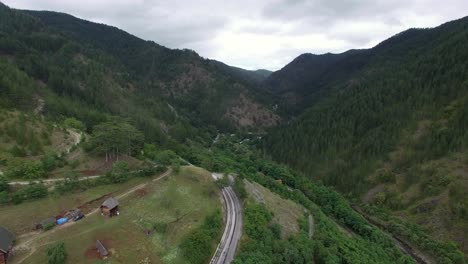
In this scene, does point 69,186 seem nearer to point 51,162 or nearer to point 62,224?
point 51,162

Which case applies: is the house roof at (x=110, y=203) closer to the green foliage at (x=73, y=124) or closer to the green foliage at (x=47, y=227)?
the green foliage at (x=47, y=227)

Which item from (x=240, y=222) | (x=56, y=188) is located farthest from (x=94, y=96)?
(x=240, y=222)

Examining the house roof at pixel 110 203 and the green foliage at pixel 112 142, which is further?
the green foliage at pixel 112 142

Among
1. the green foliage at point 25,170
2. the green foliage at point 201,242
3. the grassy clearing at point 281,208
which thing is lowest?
the grassy clearing at point 281,208

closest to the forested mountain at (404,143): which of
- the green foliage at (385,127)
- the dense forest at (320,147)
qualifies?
the green foliage at (385,127)

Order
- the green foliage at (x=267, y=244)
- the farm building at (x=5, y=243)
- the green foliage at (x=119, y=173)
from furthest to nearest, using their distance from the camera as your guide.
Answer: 1. the green foliage at (x=119, y=173)
2. the green foliage at (x=267, y=244)
3. the farm building at (x=5, y=243)

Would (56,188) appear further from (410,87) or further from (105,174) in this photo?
(410,87)

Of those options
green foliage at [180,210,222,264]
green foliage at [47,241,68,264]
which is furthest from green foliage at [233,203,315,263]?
green foliage at [47,241,68,264]

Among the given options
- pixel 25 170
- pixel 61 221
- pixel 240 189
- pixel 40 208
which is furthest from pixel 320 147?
pixel 40 208
